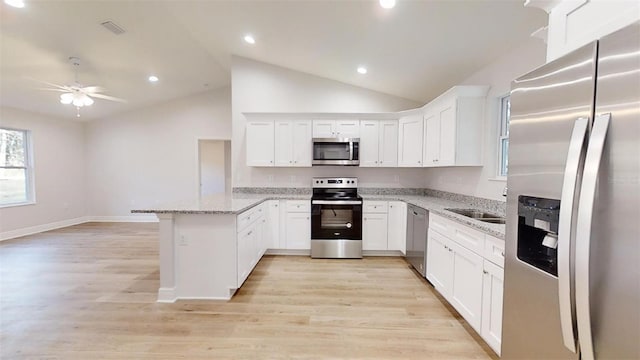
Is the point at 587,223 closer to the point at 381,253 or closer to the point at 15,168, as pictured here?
the point at 381,253

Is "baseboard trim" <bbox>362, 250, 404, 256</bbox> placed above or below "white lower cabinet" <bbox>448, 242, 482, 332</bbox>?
below

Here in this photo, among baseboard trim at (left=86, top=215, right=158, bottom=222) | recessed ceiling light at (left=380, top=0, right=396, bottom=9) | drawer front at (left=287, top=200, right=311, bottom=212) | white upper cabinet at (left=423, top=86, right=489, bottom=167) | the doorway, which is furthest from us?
the doorway

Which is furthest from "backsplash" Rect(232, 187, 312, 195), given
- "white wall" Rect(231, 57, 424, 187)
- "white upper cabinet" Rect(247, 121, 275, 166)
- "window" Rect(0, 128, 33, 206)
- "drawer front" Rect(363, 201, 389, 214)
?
"window" Rect(0, 128, 33, 206)

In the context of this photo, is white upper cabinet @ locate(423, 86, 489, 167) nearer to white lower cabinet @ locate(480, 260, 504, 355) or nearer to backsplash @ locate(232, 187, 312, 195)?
white lower cabinet @ locate(480, 260, 504, 355)

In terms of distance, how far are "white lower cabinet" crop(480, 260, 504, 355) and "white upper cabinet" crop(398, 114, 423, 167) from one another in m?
2.29

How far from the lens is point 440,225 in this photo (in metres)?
2.91

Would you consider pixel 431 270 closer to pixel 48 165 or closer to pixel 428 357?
pixel 428 357

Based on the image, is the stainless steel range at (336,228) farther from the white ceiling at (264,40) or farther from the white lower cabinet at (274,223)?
the white ceiling at (264,40)

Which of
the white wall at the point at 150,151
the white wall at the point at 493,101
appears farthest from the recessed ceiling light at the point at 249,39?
the white wall at the point at 493,101

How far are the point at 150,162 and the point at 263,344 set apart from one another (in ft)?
20.0

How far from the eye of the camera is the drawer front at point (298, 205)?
14.1 ft

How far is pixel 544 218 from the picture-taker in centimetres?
111

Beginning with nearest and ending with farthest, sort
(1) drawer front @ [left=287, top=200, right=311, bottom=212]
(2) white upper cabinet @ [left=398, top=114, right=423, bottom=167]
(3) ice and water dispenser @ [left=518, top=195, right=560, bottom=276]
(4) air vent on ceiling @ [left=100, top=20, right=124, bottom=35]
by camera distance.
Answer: (3) ice and water dispenser @ [left=518, top=195, right=560, bottom=276] → (4) air vent on ceiling @ [left=100, top=20, right=124, bottom=35] → (2) white upper cabinet @ [left=398, top=114, right=423, bottom=167] → (1) drawer front @ [left=287, top=200, right=311, bottom=212]

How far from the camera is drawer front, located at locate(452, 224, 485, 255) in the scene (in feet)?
7.04
